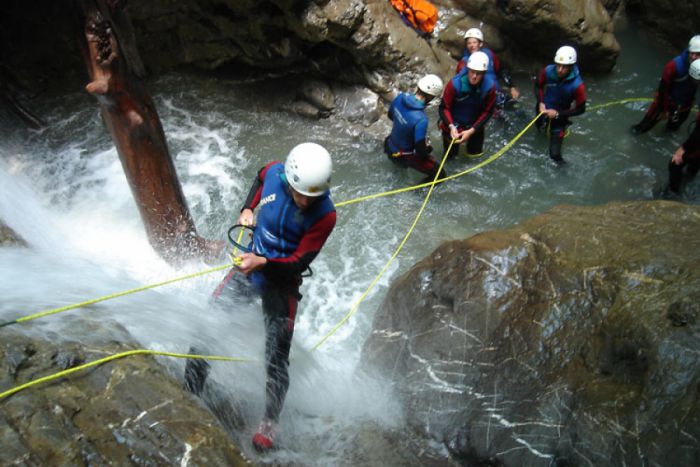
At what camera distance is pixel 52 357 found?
96.7 inches

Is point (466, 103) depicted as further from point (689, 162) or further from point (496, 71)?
point (689, 162)

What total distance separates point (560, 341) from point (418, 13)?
20.9ft

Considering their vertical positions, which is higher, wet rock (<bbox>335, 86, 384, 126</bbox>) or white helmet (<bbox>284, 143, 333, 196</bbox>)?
white helmet (<bbox>284, 143, 333, 196</bbox>)

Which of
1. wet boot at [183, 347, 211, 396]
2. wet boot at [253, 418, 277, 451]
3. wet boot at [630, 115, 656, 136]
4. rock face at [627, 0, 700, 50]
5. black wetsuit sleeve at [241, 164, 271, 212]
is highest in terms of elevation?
black wetsuit sleeve at [241, 164, 271, 212]

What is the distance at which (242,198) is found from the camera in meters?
6.39

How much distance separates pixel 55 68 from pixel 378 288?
5724 mm

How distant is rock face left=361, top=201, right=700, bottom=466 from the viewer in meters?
3.05

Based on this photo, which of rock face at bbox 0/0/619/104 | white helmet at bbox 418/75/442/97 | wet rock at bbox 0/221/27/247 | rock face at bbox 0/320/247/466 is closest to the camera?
rock face at bbox 0/320/247/466

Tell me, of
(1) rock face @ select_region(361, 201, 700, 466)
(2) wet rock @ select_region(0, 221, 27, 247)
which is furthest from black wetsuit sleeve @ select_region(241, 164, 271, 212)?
(2) wet rock @ select_region(0, 221, 27, 247)

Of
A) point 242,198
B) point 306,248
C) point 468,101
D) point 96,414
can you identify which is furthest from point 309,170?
point 468,101

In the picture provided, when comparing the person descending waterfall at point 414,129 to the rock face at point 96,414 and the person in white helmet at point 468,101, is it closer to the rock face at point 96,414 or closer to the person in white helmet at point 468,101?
the person in white helmet at point 468,101

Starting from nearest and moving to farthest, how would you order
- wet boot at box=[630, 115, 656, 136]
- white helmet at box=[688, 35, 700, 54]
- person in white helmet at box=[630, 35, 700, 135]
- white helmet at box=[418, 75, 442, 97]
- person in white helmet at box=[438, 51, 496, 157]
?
white helmet at box=[418, 75, 442, 97] < person in white helmet at box=[438, 51, 496, 157] < white helmet at box=[688, 35, 700, 54] < person in white helmet at box=[630, 35, 700, 135] < wet boot at box=[630, 115, 656, 136]

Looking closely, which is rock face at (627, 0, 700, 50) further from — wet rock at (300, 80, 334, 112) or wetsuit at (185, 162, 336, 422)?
wetsuit at (185, 162, 336, 422)

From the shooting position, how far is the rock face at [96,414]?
212 cm
